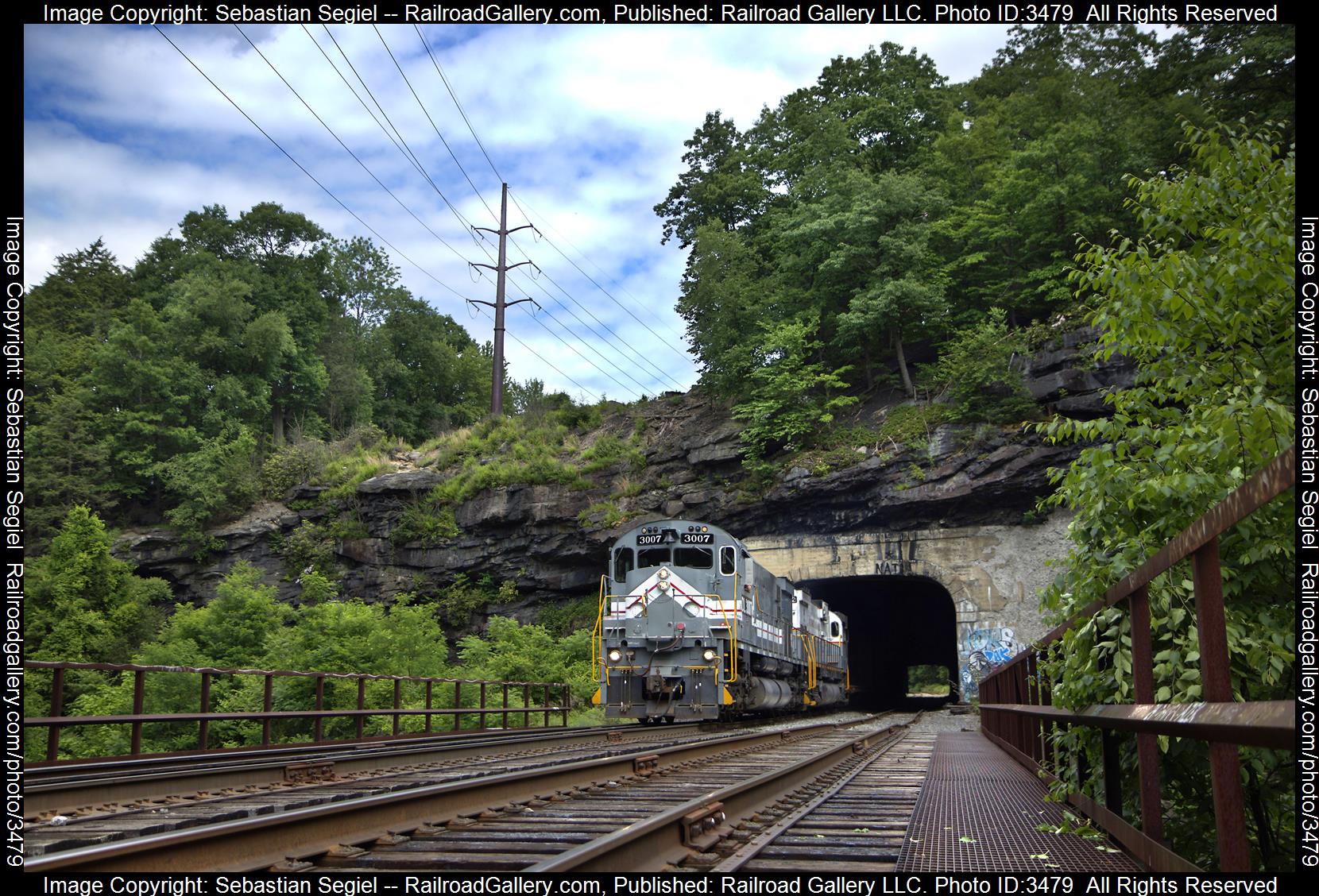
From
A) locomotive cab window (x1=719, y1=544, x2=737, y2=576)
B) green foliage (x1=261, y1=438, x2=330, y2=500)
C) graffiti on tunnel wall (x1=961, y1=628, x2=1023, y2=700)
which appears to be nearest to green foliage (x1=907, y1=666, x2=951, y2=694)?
graffiti on tunnel wall (x1=961, y1=628, x2=1023, y2=700)

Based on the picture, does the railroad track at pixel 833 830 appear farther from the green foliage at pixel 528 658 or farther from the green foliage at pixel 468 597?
the green foliage at pixel 468 597

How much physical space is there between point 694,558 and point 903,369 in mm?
16951

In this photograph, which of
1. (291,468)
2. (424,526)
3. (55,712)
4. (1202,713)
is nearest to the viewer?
(1202,713)

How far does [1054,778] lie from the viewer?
746 centimetres

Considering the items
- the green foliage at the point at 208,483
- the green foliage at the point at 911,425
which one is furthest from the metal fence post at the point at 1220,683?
the green foliage at the point at 208,483

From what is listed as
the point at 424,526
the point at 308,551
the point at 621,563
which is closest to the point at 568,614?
the point at 424,526

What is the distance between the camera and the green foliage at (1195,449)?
14.0 ft

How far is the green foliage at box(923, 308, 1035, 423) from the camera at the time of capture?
93.7ft

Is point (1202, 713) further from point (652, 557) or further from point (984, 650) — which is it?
point (984, 650)

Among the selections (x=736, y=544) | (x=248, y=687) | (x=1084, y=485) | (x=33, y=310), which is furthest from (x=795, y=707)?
(x=33, y=310)

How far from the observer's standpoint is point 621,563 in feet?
66.0

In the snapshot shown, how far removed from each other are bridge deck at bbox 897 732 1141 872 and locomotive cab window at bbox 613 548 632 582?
35.8ft
